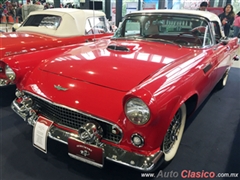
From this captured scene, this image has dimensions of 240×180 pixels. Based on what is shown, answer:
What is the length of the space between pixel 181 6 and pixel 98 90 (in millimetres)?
8754

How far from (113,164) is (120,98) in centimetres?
63

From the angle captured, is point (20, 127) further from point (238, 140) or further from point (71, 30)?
point (238, 140)

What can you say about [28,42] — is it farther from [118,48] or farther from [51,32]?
[118,48]

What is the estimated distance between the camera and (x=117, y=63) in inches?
74.5

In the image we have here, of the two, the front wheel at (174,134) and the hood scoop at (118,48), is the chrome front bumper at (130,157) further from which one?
the hood scoop at (118,48)

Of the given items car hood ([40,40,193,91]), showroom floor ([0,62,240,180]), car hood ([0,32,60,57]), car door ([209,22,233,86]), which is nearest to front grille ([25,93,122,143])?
car hood ([40,40,193,91])

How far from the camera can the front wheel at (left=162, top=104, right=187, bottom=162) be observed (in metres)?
1.71

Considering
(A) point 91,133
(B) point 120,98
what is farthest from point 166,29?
(A) point 91,133

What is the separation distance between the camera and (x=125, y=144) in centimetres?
149

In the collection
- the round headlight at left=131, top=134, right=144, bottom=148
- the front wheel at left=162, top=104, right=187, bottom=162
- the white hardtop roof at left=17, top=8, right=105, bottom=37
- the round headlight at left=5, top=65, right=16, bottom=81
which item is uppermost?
the white hardtop roof at left=17, top=8, right=105, bottom=37

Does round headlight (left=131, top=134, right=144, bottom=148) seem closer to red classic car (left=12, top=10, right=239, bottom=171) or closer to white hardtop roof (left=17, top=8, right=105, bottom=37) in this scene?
red classic car (left=12, top=10, right=239, bottom=171)

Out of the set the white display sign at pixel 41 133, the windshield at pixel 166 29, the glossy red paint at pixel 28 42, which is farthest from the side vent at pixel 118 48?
the glossy red paint at pixel 28 42

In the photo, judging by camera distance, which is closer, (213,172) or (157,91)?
(157,91)

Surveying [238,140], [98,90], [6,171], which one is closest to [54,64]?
[98,90]
